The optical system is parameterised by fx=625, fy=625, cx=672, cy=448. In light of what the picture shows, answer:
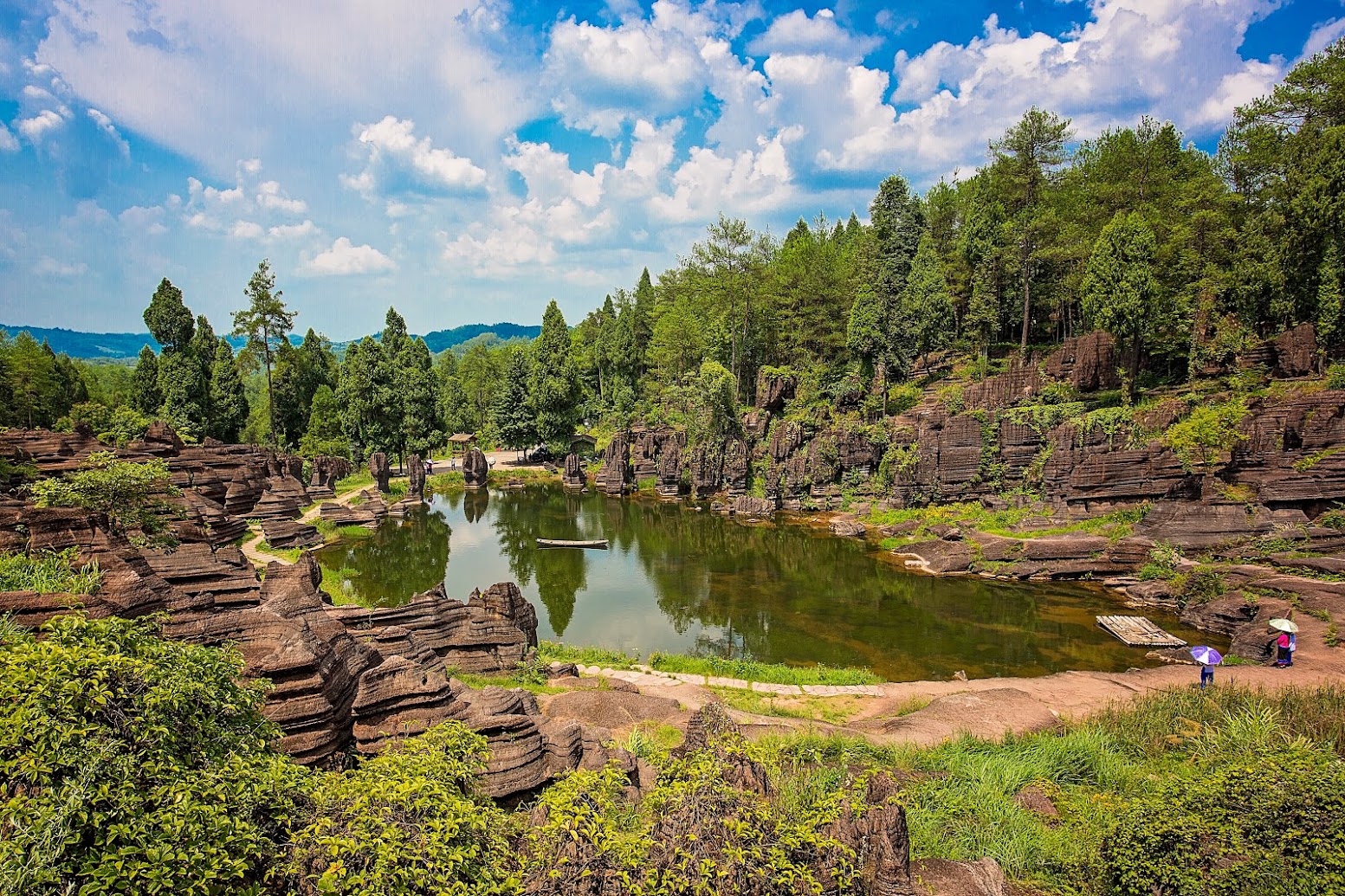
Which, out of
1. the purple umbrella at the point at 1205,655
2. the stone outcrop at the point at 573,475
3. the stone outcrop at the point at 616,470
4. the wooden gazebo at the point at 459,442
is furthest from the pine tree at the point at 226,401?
the purple umbrella at the point at 1205,655

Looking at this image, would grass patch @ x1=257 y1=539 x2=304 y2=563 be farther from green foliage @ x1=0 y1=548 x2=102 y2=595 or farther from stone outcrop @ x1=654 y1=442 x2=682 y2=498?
stone outcrop @ x1=654 y1=442 x2=682 y2=498

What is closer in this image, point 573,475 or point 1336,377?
point 1336,377

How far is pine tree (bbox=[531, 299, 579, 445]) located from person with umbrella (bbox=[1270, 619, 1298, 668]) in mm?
47552

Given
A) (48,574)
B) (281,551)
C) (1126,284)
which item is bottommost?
(281,551)

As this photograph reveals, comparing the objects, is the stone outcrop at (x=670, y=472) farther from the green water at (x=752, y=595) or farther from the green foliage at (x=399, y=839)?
the green foliage at (x=399, y=839)

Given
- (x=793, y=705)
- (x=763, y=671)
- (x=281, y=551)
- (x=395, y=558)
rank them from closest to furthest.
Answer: (x=793, y=705)
(x=763, y=671)
(x=281, y=551)
(x=395, y=558)

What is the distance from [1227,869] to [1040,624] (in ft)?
62.1

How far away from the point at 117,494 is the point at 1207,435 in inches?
1605

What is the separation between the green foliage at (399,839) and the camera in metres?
4.35

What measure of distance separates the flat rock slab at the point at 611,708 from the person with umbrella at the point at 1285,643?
15.9m

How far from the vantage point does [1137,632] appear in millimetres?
20703

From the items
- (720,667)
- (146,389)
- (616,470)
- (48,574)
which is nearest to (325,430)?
(146,389)

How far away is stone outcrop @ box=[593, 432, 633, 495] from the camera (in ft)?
161

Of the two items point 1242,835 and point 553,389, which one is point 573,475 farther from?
point 1242,835
